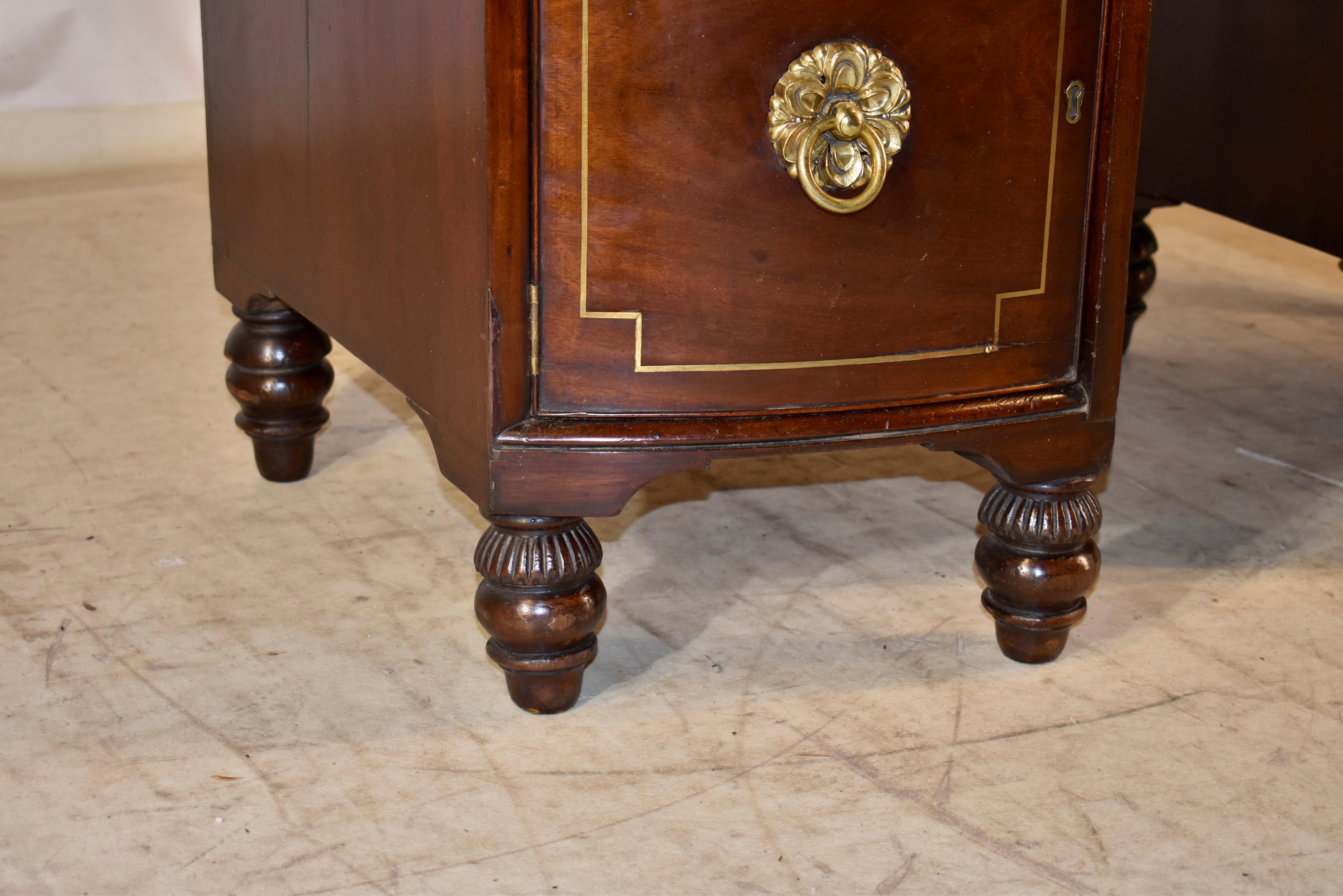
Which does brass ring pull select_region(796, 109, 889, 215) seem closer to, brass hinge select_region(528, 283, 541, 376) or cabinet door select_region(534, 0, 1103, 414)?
cabinet door select_region(534, 0, 1103, 414)

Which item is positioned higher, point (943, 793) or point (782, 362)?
point (782, 362)

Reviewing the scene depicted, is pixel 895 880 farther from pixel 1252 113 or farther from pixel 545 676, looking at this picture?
pixel 1252 113

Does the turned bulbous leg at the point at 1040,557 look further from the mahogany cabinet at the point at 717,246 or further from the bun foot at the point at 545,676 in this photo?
the bun foot at the point at 545,676

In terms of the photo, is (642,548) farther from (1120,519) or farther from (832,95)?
(832,95)

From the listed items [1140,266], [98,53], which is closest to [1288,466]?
[1140,266]

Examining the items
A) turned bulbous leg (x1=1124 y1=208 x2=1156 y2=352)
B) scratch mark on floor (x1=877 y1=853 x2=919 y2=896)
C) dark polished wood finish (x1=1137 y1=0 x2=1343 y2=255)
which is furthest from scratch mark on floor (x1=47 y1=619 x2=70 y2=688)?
turned bulbous leg (x1=1124 y1=208 x2=1156 y2=352)

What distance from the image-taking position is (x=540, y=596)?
125 cm

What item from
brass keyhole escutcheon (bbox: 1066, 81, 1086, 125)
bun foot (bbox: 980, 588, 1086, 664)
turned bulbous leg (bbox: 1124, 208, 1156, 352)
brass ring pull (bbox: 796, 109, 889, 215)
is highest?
brass keyhole escutcheon (bbox: 1066, 81, 1086, 125)

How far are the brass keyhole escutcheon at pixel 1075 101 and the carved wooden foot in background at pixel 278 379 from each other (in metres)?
0.85

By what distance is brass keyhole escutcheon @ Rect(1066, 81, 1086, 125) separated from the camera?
124 centimetres

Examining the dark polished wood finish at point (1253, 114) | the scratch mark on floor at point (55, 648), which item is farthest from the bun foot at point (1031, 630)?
the scratch mark on floor at point (55, 648)

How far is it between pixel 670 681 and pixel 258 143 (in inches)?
26.6

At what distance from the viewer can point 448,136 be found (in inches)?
45.5

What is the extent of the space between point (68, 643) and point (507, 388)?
0.55 metres
